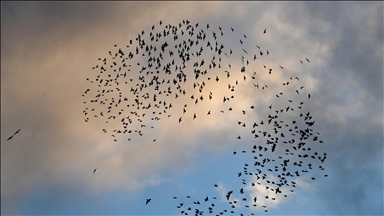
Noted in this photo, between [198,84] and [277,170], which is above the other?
[198,84]

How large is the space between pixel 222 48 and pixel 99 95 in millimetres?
30139

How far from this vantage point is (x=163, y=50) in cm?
9994

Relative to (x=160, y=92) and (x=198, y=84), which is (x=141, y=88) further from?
(x=198, y=84)

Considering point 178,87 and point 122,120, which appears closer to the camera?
point 178,87

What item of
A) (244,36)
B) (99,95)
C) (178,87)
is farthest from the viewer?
(99,95)

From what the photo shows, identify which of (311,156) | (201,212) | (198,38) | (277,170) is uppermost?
(198,38)

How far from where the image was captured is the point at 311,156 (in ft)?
354

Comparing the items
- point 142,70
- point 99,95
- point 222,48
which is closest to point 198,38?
point 222,48

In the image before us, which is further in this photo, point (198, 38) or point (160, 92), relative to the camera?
point (160, 92)

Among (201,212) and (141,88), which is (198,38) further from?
(201,212)

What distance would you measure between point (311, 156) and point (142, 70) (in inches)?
1594

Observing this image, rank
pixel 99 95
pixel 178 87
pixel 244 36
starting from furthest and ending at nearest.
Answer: pixel 99 95 < pixel 178 87 < pixel 244 36

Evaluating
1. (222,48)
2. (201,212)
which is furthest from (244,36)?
(201,212)

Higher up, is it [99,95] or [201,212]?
[99,95]
